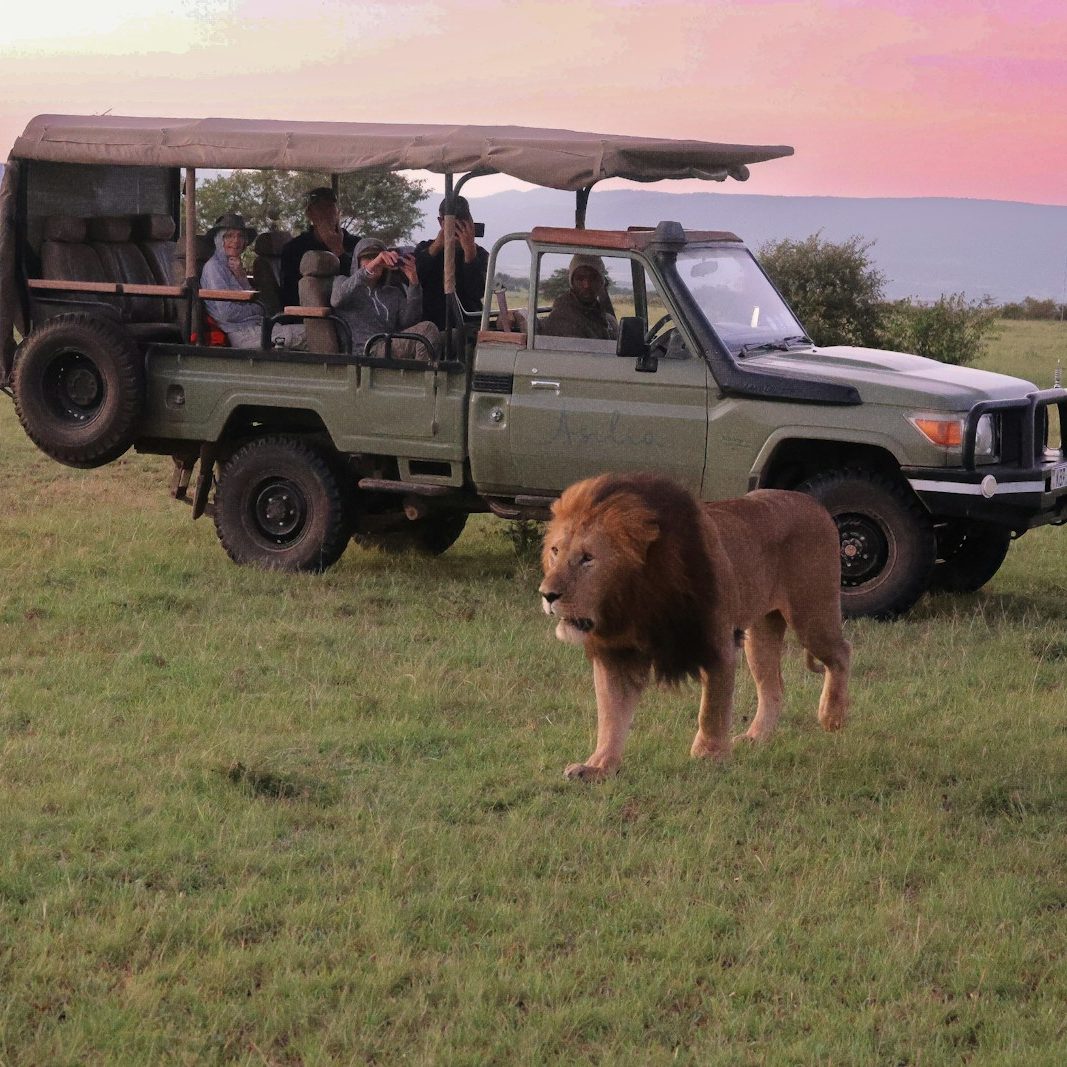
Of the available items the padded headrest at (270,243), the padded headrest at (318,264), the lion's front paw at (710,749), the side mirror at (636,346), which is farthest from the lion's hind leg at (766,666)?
the padded headrest at (270,243)

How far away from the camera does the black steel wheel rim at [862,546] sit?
888 cm

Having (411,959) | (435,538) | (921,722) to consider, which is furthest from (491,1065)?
(435,538)

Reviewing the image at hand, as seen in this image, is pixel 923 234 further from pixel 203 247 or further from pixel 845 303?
pixel 203 247

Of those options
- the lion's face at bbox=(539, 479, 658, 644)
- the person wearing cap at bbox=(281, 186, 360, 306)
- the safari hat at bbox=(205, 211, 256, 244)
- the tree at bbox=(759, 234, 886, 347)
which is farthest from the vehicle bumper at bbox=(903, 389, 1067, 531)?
the tree at bbox=(759, 234, 886, 347)

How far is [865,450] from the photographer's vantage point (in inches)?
351

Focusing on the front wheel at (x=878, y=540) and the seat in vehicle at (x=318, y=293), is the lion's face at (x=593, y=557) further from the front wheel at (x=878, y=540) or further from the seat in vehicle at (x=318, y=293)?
the seat in vehicle at (x=318, y=293)

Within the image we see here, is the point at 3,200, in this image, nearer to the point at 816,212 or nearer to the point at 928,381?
the point at 928,381

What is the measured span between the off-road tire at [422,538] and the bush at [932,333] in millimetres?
12056

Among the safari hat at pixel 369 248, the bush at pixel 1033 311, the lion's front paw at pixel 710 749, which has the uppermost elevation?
the bush at pixel 1033 311

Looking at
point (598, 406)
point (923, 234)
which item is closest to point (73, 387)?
point (598, 406)

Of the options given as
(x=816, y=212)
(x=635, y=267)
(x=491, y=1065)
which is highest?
(x=816, y=212)

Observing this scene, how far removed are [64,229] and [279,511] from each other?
2211 mm

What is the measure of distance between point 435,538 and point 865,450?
310cm

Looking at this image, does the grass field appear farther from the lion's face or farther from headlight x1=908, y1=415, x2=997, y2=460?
headlight x1=908, y1=415, x2=997, y2=460
